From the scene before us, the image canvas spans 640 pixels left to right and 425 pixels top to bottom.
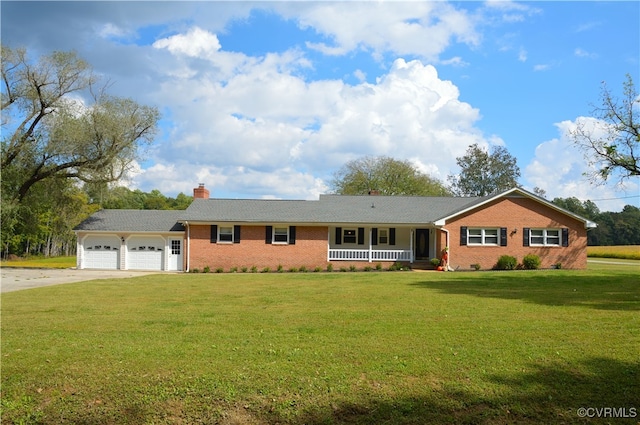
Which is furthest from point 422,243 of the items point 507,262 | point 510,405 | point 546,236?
point 510,405

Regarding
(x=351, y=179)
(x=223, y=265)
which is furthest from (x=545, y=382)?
(x=351, y=179)

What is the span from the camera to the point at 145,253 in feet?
102

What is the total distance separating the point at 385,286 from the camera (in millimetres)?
17109

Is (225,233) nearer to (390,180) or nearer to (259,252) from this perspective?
(259,252)

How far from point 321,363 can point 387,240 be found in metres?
26.1

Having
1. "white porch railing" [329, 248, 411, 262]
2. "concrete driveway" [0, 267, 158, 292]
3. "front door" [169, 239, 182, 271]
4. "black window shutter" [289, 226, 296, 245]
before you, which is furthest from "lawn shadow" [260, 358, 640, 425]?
"front door" [169, 239, 182, 271]

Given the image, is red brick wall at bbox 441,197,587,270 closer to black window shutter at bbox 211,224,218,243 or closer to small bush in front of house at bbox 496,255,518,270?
small bush in front of house at bbox 496,255,518,270

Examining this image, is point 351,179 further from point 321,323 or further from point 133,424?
point 133,424

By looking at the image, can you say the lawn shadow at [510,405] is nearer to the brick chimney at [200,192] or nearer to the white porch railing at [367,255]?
the white porch railing at [367,255]

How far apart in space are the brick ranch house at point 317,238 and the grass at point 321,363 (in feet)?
59.3

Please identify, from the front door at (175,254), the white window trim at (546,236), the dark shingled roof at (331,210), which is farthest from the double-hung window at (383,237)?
the front door at (175,254)

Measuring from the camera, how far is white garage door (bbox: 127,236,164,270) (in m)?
31.0

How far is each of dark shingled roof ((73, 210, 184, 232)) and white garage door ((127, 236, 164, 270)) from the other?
76 centimetres

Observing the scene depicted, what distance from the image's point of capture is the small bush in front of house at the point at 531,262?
28750mm
